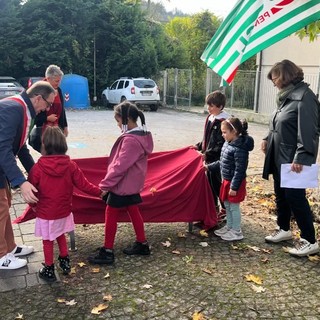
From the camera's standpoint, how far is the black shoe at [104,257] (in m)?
4.03

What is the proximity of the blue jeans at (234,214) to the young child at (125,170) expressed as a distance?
114 cm

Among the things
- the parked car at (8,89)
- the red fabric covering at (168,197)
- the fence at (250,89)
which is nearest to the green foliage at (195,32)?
the fence at (250,89)

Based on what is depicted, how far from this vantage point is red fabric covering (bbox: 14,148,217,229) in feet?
14.2

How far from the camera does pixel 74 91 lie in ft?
74.9

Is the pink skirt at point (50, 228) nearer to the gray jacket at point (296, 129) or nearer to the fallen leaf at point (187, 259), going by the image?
the fallen leaf at point (187, 259)

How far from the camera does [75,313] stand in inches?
127

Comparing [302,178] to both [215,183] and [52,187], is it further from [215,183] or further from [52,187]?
[52,187]

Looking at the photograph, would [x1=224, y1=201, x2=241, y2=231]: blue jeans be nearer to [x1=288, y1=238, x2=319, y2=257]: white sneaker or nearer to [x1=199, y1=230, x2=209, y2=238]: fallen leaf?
[x1=199, y1=230, x2=209, y2=238]: fallen leaf

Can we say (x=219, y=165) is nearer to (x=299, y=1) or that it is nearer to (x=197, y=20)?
(x=299, y=1)

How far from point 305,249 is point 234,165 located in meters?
1.11

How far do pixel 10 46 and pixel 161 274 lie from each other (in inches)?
894

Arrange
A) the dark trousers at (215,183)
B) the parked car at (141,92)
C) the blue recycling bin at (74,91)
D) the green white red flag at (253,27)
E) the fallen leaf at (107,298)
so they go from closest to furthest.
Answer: the fallen leaf at (107,298)
the green white red flag at (253,27)
the dark trousers at (215,183)
the parked car at (141,92)
the blue recycling bin at (74,91)

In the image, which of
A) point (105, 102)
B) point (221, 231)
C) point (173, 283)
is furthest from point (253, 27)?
point (105, 102)

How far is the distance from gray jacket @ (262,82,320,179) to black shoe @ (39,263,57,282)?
2408 mm
